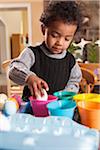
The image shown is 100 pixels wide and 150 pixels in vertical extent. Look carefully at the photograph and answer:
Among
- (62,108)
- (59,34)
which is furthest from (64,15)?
(62,108)

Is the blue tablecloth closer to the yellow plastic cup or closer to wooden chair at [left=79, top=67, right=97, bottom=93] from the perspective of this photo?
the yellow plastic cup

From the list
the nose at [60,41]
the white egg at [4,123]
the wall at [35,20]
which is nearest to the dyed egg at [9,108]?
the white egg at [4,123]

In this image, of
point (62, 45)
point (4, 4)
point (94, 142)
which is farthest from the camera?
point (4, 4)

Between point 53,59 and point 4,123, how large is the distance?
193mm

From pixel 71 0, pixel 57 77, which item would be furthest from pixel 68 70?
pixel 71 0

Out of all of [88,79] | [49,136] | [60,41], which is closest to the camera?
[49,136]

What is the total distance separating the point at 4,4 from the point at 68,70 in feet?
0.65

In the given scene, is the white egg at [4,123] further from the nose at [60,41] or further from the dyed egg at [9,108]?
the nose at [60,41]

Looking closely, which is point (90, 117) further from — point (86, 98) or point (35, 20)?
point (35, 20)

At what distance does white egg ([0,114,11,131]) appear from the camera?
0.21m

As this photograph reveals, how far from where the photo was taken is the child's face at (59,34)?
1.09 feet

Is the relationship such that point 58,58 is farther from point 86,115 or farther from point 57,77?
point 86,115

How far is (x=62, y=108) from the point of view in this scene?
0.26 m

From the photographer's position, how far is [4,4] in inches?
19.2
